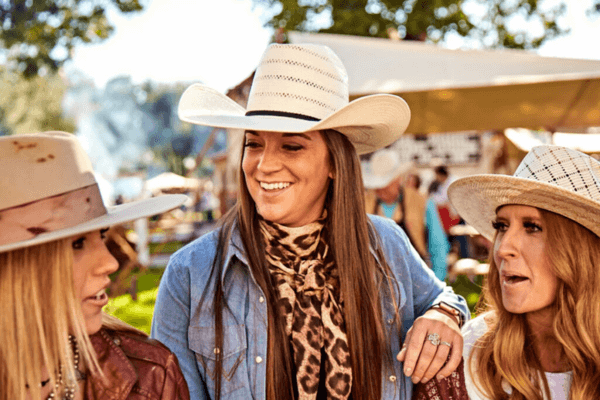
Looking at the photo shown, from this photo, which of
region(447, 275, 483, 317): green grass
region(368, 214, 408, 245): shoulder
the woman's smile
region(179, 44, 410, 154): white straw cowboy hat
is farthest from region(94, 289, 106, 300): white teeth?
region(447, 275, 483, 317): green grass

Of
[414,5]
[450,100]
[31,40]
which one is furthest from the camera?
[414,5]

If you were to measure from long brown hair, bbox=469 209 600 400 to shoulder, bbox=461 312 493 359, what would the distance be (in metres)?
0.11

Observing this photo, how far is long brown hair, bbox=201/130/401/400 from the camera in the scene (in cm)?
202

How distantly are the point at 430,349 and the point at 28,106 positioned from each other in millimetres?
61765

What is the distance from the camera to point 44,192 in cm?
142

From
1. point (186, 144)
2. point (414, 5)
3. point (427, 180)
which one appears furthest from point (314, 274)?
point (186, 144)

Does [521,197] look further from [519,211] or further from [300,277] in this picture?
[300,277]

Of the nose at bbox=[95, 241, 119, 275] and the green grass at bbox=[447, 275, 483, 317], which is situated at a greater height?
the nose at bbox=[95, 241, 119, 275]

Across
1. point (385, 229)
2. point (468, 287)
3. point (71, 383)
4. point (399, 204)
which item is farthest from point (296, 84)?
point (399, 204)

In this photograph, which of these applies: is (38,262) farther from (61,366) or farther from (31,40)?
(31,40)

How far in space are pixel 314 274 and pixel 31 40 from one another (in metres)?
13.2

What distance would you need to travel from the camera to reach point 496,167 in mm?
11328

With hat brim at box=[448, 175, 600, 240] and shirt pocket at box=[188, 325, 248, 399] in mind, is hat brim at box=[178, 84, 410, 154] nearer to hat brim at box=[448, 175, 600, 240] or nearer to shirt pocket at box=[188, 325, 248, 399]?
hat brim at box=[448, 175, 600, 240]

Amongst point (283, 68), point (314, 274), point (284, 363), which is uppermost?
point (283, 68)
